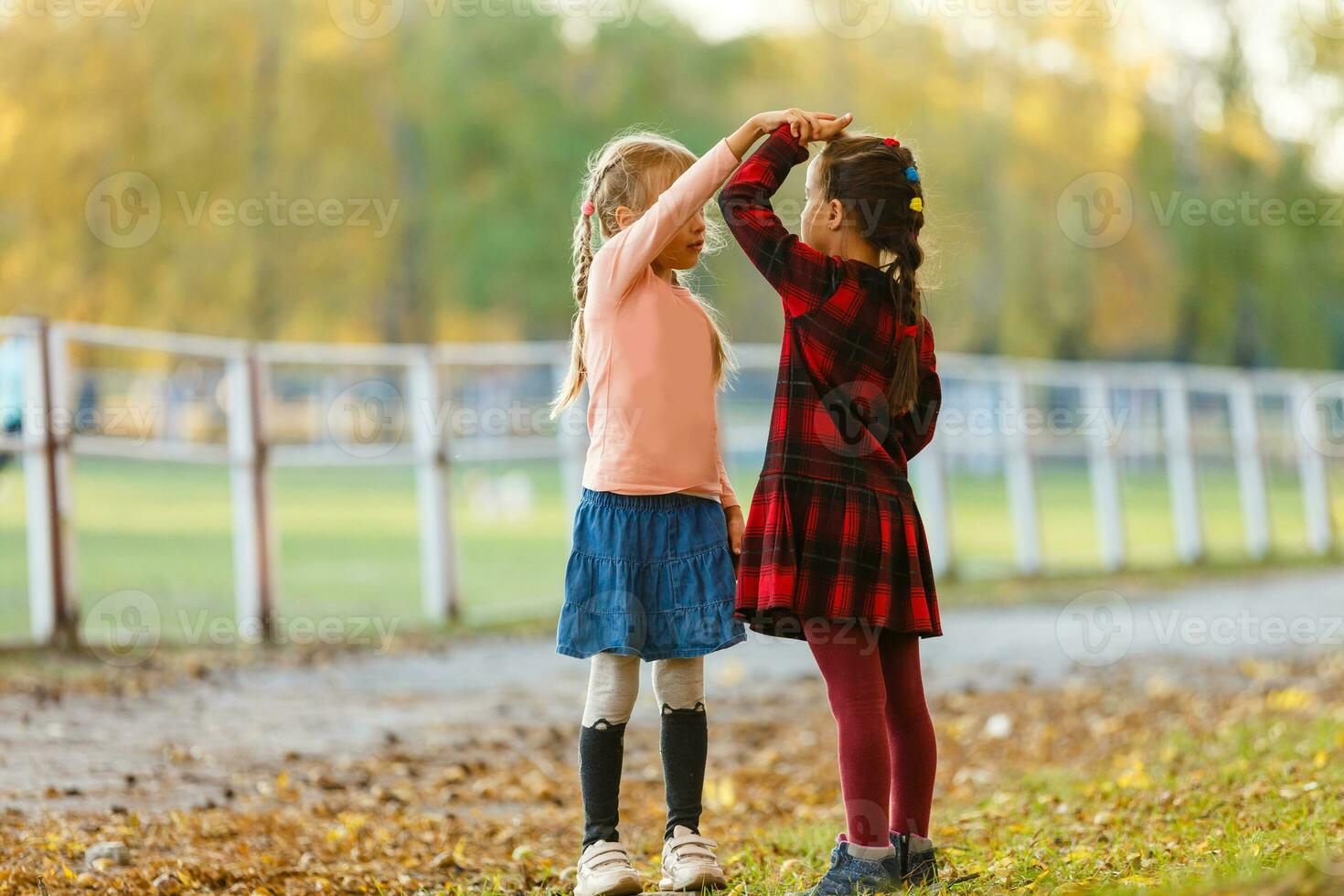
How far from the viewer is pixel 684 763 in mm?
3186

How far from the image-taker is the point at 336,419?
80.3 feet

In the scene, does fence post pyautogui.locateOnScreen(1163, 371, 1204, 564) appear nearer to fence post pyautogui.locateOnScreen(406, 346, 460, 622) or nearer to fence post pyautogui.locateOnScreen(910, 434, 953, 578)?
fence post pyautogui.locateOnScreen(910, 434, 953, 578)

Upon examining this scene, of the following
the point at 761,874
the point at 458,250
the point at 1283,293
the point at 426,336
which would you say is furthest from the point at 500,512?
the point at 761,874

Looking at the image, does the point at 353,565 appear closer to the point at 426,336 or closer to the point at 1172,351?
the point at 426,336

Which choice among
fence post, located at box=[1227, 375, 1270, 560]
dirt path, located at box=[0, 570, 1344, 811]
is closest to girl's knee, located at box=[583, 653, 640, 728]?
dirt path, located at box=[0, 570, 1344, 811]

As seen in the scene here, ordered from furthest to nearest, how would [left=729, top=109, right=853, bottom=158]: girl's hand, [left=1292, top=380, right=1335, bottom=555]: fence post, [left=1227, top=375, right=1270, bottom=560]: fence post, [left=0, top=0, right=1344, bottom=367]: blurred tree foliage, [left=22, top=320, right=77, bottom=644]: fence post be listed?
[left=0, top=0, right=1344, bottom=367]: blurred tree foliage → [left=1292, top=380, right=1335, bottom=555]: fence post → [left=1227, top=375, right=1270, bottom=560]: fence post → [left=22, top=320, right=77, bottom=644]: fence post → [left=729, top=109, right=853, bottom=158]: girl's hand

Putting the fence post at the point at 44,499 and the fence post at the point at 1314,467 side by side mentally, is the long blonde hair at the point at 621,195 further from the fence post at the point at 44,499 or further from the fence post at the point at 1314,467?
the fence post at the point at 1314,467

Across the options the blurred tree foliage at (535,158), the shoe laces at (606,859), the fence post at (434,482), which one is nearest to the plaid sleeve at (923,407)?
the shoe laces at (606,859)

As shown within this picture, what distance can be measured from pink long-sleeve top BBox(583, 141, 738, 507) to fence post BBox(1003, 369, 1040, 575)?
9.37 metres

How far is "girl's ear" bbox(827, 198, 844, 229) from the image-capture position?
307 centimetres

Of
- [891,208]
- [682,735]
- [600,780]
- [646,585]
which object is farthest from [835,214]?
[600,780]

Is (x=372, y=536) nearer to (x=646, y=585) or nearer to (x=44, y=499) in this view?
(x=44, y=499)

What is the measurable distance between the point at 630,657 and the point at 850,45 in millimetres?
21937

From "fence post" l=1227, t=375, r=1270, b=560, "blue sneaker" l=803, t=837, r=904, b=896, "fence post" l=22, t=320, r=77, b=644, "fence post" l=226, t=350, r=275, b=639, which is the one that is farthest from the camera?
"fence post" l=1227, t=375, r=1270, b=560
